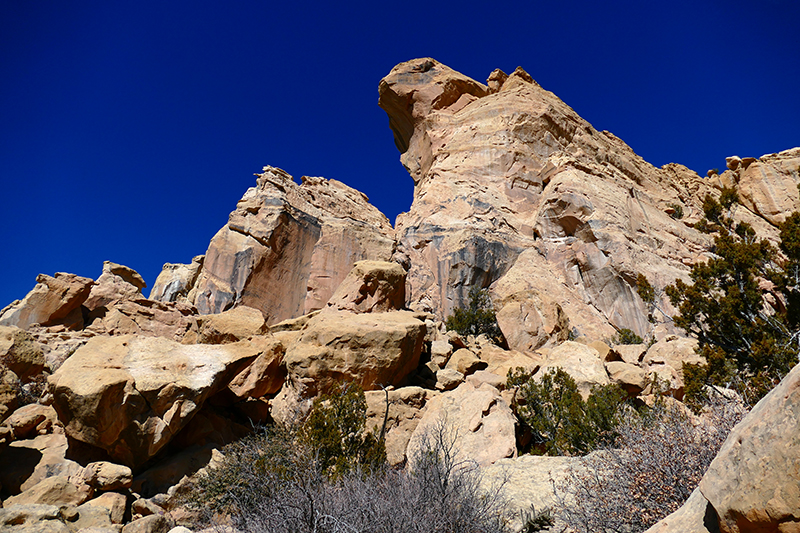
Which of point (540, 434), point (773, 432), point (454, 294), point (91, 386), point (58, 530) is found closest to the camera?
point (773, 432)

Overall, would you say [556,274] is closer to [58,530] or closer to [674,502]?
[674,502]

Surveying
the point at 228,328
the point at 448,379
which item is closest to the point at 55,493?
the point at 228,328

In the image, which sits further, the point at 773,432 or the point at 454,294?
the point at 454,294

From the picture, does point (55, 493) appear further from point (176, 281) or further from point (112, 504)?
point (176, 281)

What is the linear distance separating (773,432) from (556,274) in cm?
2224

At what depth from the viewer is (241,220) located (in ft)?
82.5

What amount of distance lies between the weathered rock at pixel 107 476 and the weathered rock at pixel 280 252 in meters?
14.0

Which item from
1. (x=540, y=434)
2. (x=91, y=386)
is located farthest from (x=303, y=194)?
(x=540, y=434)

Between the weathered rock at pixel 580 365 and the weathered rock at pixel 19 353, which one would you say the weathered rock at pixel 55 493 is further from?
the weathered rock at pixel 580 365

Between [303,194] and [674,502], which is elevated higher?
[303,194]

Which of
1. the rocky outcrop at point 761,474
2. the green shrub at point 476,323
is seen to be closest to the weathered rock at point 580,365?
the green shrub at point 476,323

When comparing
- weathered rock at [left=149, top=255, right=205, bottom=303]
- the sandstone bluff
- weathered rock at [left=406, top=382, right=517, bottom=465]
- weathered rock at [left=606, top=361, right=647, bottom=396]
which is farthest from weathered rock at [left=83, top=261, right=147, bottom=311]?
weathered rock at [left=606, top=361, right=647, bottom=396]

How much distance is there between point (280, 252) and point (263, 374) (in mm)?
14208

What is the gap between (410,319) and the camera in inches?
539
